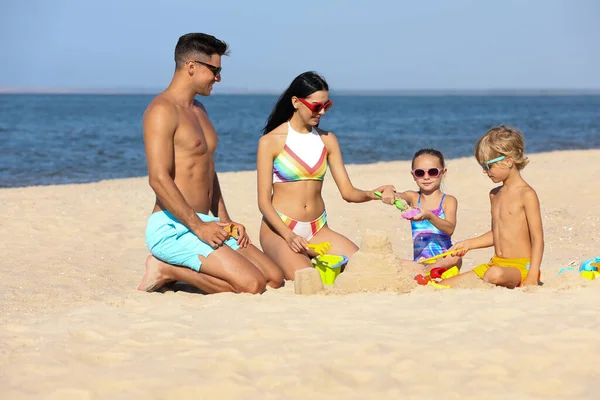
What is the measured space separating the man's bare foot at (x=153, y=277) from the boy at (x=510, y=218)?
213 cm

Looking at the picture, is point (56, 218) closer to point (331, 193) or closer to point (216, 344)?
point (331, 193)

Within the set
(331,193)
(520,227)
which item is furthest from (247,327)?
(331,193)

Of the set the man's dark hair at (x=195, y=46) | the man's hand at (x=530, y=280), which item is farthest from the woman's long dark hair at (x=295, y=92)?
the man's hand at (x=530, y=280)

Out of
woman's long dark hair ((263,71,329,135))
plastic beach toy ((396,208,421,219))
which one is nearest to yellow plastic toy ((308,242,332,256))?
plastic beach toy ((396,208,421,219))

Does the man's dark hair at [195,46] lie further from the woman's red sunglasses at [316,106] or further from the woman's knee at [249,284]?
the woman's knee at [249,284]

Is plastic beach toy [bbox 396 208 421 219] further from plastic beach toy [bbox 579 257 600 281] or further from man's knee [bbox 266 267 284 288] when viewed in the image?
plastic beach toy [bbox 579 257 600 281]

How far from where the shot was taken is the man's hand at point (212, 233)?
19.3 feet

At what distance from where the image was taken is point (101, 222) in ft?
30.5

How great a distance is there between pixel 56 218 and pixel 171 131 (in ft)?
12.6

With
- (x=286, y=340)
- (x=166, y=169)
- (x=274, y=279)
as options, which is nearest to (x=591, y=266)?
(x=274, y=279)

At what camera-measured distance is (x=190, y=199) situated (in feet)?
20.0

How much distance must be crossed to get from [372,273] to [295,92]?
175 centimetres

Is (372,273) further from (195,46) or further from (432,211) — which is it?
(195,46)

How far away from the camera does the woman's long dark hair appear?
6.42 metres
